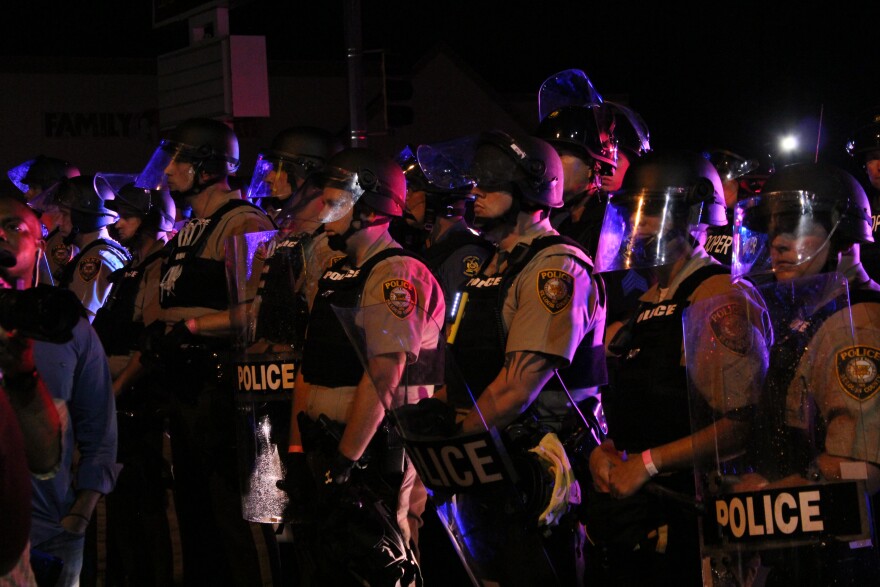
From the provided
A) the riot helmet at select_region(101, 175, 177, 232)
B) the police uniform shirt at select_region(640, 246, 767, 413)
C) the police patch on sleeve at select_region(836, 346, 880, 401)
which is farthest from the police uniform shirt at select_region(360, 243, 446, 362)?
the riot helmet at select_region(101, 175, 177, 232)

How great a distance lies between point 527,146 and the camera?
5078 mm

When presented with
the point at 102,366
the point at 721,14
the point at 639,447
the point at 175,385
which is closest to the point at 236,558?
the point at 175,385

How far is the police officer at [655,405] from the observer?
4.27 metres

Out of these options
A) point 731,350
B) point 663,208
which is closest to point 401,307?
point 663,208

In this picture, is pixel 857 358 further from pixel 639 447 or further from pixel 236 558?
pixel 236 558

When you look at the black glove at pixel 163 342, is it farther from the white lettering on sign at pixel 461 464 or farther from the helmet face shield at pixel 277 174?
the white lettering on sign at pixel 461 464

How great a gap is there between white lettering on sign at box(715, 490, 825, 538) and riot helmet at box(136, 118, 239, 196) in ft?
13.3

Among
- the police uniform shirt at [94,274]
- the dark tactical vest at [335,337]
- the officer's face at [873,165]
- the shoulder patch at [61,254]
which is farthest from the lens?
the shoulder patch at [61,254]

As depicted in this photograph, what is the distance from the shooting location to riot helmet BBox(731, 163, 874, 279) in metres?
4.09

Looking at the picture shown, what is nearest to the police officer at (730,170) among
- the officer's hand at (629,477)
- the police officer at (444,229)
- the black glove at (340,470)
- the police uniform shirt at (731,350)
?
the police officer at (444,229)

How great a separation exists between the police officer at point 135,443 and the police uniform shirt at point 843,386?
3882mm

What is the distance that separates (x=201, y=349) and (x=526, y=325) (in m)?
2.18

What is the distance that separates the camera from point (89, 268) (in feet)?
26.2

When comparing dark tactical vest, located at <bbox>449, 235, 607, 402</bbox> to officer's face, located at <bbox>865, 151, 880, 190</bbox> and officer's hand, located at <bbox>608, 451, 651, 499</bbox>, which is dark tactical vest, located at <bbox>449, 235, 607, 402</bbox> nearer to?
officer's hand, located at <bbox>608, 451, 651, 499</bbox>
